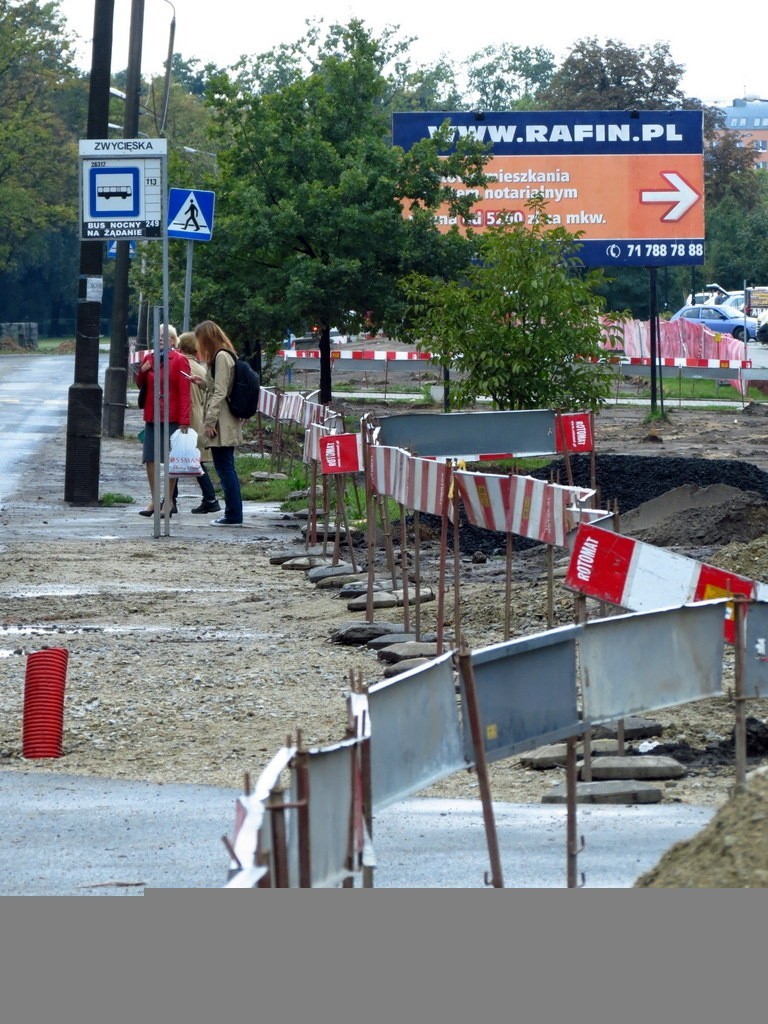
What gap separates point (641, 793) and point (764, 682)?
0.93 metres

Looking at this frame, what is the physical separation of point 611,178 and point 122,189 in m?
15.2

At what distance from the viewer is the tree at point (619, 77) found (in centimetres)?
6825

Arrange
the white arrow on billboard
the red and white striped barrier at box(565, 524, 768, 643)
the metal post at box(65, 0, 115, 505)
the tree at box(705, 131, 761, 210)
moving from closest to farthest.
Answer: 1. the red and white striped barrier at box(565, 524, 768, 643)
2. the metal post at box(65, 0, 115, 505)
3. the white arrow on billboard
4. the tree at box(705, 131, 761, 210)

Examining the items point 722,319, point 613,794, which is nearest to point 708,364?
point 722,319

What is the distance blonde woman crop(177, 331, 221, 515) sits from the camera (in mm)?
16547

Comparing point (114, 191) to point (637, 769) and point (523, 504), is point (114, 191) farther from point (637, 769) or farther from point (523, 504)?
point (637, 769)

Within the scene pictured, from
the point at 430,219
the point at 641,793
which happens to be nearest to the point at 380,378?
the point at 430,219

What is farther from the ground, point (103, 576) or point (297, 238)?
point (297, 238)

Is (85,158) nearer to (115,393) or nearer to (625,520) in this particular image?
(625,520)

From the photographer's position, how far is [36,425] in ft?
100

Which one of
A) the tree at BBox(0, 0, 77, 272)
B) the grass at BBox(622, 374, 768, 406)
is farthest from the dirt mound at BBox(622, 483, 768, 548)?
the tree at BBox(0, 0, 77, 272)

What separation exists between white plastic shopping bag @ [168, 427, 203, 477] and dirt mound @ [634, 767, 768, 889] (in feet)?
39.3

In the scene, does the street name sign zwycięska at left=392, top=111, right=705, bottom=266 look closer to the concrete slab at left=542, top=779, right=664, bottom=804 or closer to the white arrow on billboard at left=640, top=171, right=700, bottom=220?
the white arrow on billboard at left=640, top=171, right=700, bottom=220

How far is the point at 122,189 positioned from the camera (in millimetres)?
15258
